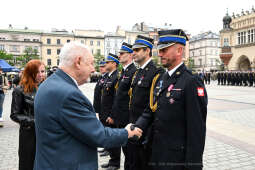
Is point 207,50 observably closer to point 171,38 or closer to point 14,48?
point 14,48

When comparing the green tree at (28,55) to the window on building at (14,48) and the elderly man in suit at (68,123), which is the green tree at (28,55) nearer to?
the window on building at (14,48)

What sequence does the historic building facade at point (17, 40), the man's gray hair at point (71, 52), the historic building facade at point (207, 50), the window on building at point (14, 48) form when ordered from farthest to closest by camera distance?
the historic building facade at point (207, 50) < the window on building at point (14, 48) < the historic building facade at point (17, 40) < the man's gray hair at point (71, 52)

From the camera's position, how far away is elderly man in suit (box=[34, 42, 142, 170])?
1.74 metres

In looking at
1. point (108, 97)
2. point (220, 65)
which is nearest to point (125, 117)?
point (108, 97)

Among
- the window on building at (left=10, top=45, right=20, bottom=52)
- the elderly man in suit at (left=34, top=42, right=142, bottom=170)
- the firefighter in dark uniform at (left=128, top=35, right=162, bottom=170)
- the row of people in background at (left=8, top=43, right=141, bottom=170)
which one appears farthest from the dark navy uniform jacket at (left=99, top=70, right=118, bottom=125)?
the window on building at (left=10, top=45, right=20, bottom=52)

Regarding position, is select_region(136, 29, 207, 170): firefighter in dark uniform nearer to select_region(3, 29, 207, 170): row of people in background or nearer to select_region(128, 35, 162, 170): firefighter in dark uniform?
select_region(3, 29, 207, 170): row of people in background

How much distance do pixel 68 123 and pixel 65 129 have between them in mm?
90

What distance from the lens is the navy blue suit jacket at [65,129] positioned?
174cm

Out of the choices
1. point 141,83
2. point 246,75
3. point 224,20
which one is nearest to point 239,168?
point 141,83

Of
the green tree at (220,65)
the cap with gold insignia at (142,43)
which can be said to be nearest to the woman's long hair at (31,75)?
the cap with gold insignia at (142,43)

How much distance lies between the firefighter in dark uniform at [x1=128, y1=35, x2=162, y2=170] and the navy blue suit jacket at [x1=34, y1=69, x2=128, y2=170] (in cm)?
156

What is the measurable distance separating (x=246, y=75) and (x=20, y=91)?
1210 inches

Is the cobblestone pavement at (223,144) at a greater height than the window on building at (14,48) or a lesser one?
lesser

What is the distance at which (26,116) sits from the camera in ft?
10.5
